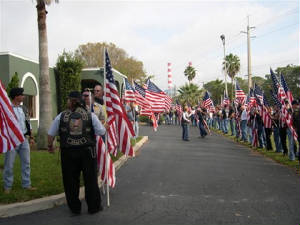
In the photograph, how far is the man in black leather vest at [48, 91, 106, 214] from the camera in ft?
15.8

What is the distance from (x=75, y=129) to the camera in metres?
4.80

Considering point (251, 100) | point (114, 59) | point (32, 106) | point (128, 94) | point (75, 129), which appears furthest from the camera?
point (114, 59)

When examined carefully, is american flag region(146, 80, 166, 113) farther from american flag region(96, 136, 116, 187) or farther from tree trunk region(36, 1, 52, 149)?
american flag region(96, 136, 116, 187)

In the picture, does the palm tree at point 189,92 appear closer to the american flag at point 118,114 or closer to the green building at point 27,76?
the green building at point 27,76

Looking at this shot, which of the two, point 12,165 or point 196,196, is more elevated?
point 12,165

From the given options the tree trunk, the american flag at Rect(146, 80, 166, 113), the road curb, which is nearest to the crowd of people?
the american flag at Rect(146, 80, 166, 113)

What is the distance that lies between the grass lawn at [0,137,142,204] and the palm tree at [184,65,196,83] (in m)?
57.8

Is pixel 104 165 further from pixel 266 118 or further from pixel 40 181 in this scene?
pixel 266 118

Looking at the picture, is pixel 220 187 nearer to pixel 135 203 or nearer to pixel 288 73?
pixel 135 203

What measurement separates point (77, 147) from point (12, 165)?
1.63 m

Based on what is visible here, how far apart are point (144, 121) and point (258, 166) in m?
27.4

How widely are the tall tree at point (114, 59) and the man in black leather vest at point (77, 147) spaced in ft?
149

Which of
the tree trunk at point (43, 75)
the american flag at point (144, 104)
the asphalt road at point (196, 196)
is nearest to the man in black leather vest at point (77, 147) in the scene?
the asphalt road at point (196, 196)

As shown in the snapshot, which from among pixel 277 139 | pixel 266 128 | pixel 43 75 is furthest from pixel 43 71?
pixel 277 139
